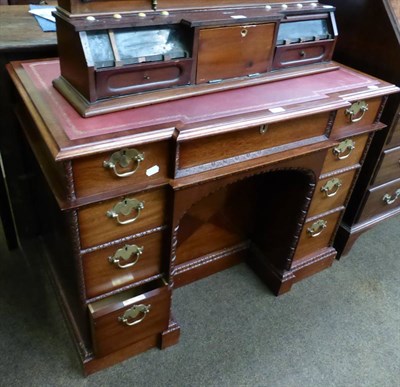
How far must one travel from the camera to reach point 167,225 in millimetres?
1137

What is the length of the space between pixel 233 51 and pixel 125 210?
539 millimetres

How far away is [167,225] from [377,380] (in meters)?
0.93

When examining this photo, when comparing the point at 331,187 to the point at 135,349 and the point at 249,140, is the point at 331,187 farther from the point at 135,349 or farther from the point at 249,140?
the point at 135,349

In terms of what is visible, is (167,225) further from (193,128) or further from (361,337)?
(361,337)

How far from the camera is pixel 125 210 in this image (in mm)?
1028

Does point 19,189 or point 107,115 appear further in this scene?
point 19,189

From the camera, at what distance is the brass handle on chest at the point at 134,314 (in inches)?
47.8

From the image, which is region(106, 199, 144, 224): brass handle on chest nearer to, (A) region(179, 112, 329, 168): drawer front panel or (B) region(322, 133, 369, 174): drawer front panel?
(A) region(179, 112, 329, 168): drawer front panel

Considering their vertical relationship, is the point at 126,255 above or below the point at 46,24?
below

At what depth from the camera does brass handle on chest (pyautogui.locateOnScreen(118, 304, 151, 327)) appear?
47.8 inches

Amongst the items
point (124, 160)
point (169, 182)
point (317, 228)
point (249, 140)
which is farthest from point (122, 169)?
point (317, 228)

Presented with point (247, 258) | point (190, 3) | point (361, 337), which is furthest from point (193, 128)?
point (361, 337)

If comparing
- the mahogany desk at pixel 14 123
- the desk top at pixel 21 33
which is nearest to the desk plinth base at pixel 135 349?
the mahogany desk at pixel 14 123

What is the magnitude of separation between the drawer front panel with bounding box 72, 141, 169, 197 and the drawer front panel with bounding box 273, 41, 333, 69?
53 cm
